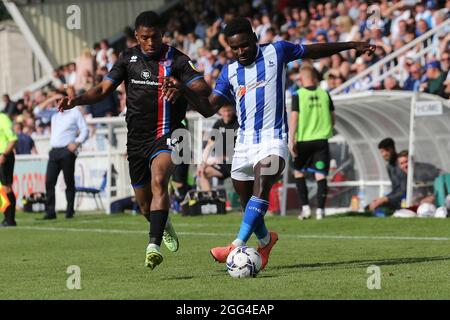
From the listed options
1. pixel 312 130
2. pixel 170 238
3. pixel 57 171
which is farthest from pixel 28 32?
pixel 170 238

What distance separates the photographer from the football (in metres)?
9.09

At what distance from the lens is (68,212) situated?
20.0 meters

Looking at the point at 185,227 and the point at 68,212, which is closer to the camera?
the point at 185,227

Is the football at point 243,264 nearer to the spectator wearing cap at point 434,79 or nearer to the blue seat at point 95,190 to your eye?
the spectator wearing cap at point 434,79

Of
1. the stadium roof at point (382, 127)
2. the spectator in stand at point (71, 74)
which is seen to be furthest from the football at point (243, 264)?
the spectator in stand at point (71, 74)

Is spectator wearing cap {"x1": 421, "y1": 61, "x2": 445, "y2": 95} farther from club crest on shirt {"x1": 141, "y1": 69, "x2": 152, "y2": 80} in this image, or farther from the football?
the football

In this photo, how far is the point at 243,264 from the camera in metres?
9.09

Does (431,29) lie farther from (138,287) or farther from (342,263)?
(138,287)

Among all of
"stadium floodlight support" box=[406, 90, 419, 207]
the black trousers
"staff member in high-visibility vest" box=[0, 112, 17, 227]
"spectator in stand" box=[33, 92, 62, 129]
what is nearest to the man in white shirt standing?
the black trousers

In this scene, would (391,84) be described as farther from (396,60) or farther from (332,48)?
(332,48)

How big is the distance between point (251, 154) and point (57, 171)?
34.5 feet

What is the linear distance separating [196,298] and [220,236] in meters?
6.89
